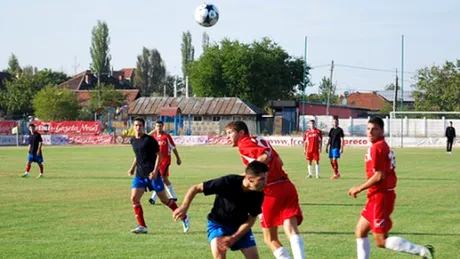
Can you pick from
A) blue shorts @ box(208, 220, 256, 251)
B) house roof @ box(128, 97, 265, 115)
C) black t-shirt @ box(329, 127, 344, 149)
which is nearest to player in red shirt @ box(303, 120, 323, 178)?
black t-shirt @ box(329, 127, 344, 149)

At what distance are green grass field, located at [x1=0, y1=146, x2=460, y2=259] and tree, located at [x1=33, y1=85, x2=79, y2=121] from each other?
185 ft

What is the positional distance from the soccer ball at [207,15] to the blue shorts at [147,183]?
13.2 m

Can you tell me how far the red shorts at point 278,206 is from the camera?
9414mm

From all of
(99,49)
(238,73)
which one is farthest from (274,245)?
(99,49)

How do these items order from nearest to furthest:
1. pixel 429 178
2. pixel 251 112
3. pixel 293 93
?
pixel 429 178
pixel 251 112
pixel 293 93

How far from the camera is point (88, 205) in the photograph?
17.7 metres

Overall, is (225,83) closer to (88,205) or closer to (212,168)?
(212,168)

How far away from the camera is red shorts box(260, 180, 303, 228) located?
9414 millimetres

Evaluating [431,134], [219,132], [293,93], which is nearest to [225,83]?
[293,93]

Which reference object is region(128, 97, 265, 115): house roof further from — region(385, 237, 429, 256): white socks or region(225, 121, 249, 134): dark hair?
region(225, 121, 249, 134): dark hair

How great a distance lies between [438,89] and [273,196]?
77.5 meters

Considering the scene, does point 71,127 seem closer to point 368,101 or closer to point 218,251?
point 218,251

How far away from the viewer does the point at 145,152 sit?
14.5 meters

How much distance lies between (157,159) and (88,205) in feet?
12.9
